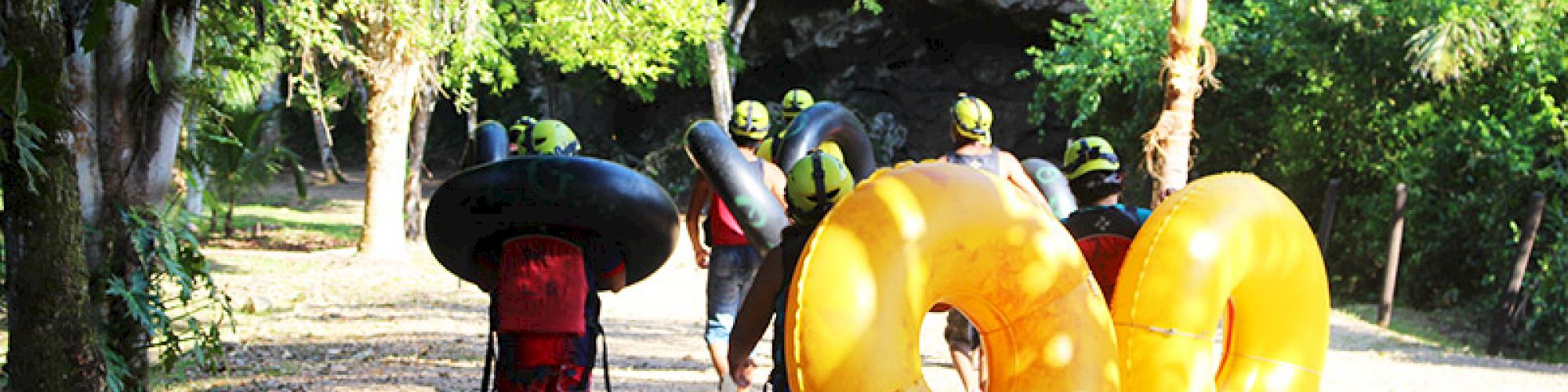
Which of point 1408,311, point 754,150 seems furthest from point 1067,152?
point 1408,311

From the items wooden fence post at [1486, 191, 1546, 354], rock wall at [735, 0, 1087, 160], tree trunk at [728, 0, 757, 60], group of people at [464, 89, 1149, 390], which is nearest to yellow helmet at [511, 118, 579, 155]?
group of people at [464, 89, 1149, 390]

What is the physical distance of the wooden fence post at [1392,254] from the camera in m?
12.6

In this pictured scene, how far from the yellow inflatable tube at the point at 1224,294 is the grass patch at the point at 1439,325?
7.13m

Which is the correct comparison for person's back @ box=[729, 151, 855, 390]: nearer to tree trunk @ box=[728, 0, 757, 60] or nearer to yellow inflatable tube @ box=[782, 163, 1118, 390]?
yellow inflatable tube @ box=[782, 163, 1118, 390]

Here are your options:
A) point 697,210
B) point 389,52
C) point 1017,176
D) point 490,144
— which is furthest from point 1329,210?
point 490,144

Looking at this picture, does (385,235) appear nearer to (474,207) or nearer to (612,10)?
(612,10)

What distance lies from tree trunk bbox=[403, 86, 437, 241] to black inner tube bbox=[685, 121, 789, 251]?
10.5 metres

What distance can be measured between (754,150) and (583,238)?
196cm

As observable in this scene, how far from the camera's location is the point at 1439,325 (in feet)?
43.4

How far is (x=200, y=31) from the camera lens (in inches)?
238

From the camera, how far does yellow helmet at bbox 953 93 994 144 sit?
7.12 meters

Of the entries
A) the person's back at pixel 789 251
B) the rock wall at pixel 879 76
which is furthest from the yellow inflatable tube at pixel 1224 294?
the rock wall at pixel 879 76

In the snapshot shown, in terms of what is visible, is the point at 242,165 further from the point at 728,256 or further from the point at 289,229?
the point at 728,256

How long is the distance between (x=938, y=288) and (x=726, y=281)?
277 centimetres
